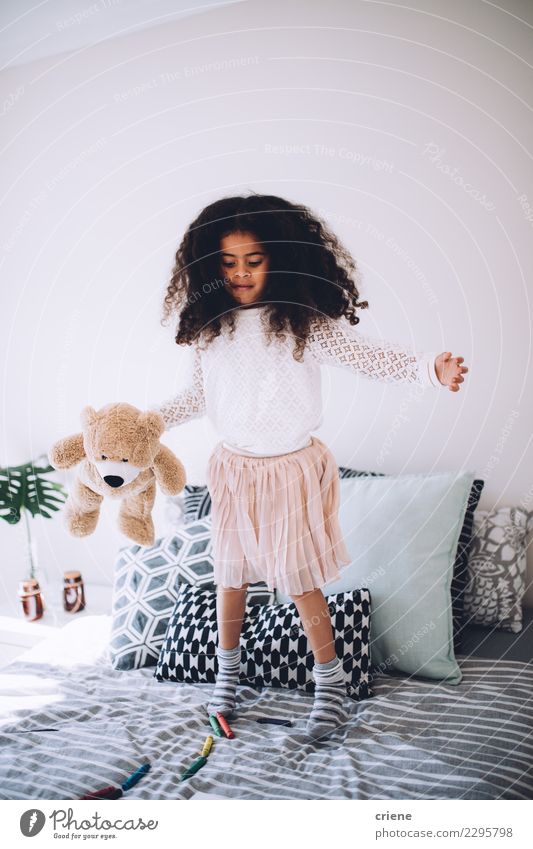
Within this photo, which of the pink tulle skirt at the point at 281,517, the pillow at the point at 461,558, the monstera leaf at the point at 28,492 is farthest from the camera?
the monstera leaf at the point at 28,492

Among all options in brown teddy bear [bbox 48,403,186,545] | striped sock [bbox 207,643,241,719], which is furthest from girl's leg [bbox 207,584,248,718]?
brown teddy bear [bbox 48,403,186,545]

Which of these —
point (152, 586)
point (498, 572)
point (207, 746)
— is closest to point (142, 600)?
point (152, 586)

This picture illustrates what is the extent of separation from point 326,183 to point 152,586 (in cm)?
81

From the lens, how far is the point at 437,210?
1.03 metres

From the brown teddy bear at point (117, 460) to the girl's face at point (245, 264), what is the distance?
0.22 metres

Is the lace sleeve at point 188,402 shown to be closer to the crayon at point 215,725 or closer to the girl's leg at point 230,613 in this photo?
the girl's leg at point 230,613

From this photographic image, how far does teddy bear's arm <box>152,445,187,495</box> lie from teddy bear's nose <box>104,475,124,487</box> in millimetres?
53

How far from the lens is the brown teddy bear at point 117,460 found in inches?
33.3

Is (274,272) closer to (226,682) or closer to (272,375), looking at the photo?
(272,375)

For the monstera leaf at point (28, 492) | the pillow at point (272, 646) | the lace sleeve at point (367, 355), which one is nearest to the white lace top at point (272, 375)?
the lace sleeve at point (367, 355)

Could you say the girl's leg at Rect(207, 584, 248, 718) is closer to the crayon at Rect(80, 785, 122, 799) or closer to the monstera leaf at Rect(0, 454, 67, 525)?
the crayon at Rect(80, 785, 122, 799)

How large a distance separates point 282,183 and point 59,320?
1.83ft

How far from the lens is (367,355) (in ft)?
2.83

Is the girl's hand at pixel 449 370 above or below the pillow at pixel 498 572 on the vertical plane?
above
